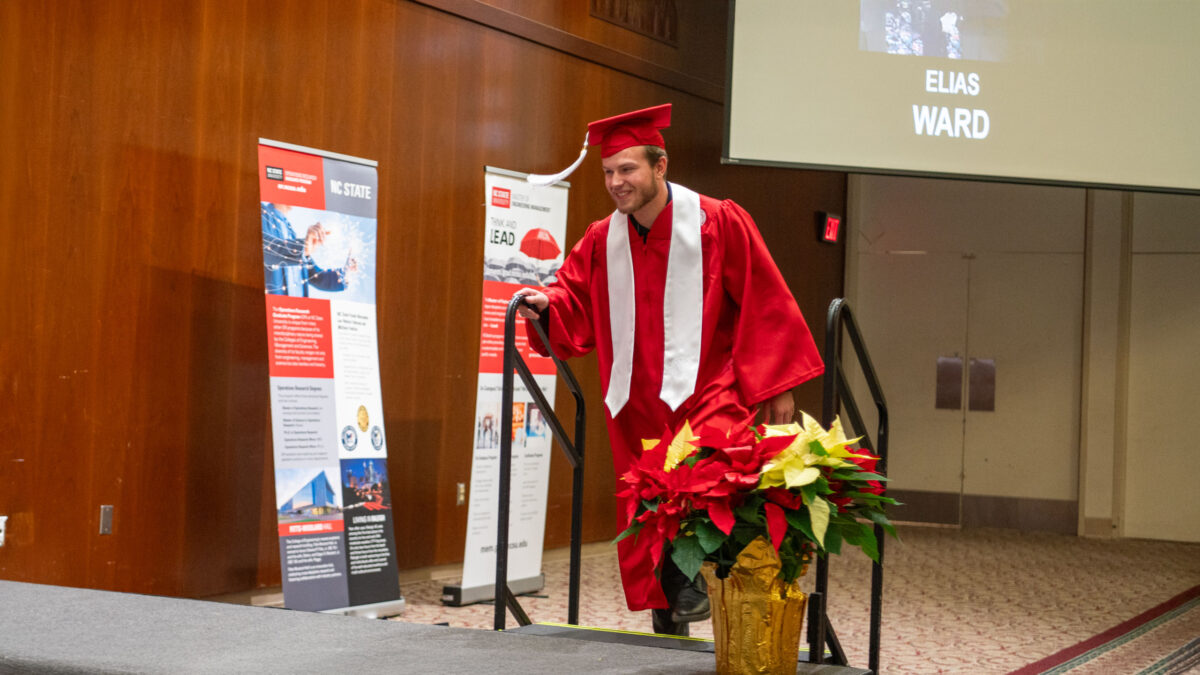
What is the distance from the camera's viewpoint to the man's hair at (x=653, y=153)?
9.71 feet

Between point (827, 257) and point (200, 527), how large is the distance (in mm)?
5586

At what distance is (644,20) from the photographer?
6.78 metres

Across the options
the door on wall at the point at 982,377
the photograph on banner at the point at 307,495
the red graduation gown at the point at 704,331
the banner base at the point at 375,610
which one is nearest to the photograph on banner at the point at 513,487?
the banner base at the point at 375,610

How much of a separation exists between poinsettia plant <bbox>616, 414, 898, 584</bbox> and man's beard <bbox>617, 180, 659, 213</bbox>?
106 centimetres

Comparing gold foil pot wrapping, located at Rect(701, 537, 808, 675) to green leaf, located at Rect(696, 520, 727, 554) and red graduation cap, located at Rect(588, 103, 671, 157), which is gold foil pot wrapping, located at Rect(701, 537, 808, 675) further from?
red graduation cap, located at Rect(588, 103, 671, 157)

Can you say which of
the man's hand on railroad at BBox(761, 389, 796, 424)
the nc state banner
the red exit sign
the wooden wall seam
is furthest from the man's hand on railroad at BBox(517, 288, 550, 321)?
the red exit sign

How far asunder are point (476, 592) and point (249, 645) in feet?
10.6

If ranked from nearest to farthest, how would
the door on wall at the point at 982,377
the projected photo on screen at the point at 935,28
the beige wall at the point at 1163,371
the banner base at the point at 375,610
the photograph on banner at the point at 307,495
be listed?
the photograph on banner at the point at 307,495 < the banner base at the point at 375,610 < the projected photo on screen at the point at 935,28 < the beige wall at the point at 1163,371 < the door on wall at the point at 982,377

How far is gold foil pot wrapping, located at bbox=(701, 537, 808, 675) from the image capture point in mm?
1926

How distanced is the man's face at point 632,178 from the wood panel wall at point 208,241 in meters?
2.05

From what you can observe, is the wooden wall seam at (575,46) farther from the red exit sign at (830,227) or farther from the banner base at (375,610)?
the banner base at (375,610)

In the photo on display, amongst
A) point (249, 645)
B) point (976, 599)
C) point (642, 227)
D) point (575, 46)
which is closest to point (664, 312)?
point (642, 227)

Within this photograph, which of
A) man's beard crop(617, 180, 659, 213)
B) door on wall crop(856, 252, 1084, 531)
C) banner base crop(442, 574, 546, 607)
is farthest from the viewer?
door on wall crop(856, 252, 1084, 531)

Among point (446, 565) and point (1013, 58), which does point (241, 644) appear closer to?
point (446, 565)
